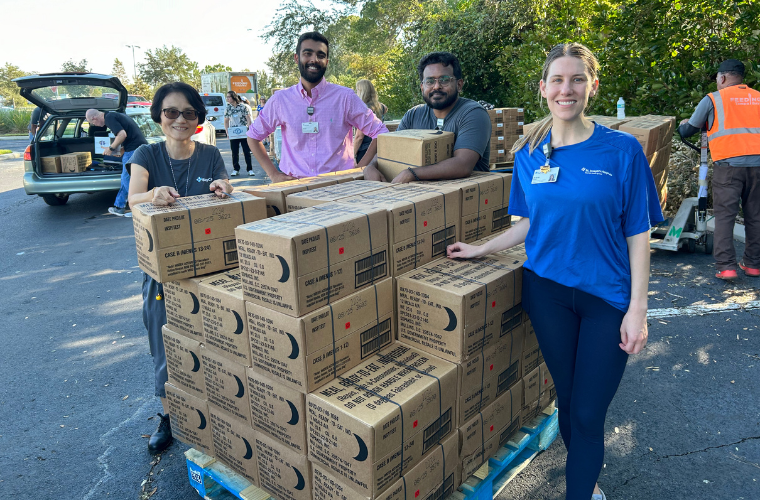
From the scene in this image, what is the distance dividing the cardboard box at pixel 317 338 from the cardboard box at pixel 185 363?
0.52 m

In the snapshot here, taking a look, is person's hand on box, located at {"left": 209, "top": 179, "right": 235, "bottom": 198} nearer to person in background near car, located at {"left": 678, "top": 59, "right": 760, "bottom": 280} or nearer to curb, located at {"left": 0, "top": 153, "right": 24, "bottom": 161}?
person in background near car, located at {"left": 678, "top": 59, "right": 760, "bottom": 280}

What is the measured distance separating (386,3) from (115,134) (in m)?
25.6

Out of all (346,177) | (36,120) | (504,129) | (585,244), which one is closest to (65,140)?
(36,120)

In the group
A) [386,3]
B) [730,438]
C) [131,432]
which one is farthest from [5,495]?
[386,3]

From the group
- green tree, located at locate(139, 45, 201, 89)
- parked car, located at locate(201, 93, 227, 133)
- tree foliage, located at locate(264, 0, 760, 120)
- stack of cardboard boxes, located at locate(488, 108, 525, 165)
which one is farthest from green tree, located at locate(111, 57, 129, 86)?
stack of cardboard boxes, located at locate(488, 108, 525, 165)

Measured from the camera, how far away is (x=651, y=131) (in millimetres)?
5336

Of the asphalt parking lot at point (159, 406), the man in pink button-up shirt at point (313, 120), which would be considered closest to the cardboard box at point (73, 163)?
the asphalt parking lot at point (159, 406)

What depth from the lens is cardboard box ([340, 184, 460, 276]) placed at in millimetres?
2242

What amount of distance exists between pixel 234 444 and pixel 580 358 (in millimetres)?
1610

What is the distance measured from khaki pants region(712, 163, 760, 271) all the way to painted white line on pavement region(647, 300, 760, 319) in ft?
2.22

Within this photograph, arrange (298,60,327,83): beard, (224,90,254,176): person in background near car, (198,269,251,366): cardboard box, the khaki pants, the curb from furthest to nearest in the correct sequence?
the curb
(224,90,254,176): person in background near car
the khaki pants
(298,60,327,83): beard
(198,269,251,366): cardboard box

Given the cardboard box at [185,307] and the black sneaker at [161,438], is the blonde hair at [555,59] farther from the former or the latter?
the black sneaker at [161,438]

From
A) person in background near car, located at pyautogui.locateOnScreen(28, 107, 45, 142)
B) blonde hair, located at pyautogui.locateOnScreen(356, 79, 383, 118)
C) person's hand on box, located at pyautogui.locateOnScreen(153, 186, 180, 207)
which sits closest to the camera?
person's hand on box, located at pyautogui.locateOnScreen(153, 186, 180, 207)

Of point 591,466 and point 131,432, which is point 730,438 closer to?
point 591,466
